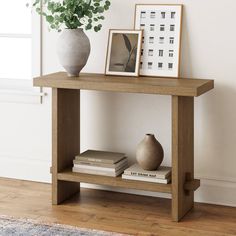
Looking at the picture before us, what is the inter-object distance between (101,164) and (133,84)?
0.57 metres

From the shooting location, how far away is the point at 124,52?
3822mm

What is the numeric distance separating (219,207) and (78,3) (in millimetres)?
1484

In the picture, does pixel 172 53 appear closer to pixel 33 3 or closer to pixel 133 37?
pixel 133 37

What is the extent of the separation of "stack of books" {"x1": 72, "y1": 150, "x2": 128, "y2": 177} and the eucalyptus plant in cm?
78

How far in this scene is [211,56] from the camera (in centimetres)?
370

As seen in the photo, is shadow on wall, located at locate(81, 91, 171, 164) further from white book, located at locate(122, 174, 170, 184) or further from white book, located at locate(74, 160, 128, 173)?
white book, located at locate(122, 174, 170, 184)

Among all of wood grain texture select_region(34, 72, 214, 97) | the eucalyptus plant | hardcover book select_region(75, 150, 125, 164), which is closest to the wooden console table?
wood grain texture select_region(34, 72, 214, 97)

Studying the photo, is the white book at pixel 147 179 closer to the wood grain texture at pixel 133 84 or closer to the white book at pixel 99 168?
the white book at pixel 99 168

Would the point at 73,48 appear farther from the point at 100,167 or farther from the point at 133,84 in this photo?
the point at 100,167

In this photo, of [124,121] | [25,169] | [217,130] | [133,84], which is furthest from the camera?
[25,169]

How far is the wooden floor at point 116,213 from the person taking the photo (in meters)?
3.38

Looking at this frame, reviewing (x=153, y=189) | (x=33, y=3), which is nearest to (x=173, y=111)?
(x=153, y=189)

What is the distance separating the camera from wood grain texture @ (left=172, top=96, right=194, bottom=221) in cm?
340

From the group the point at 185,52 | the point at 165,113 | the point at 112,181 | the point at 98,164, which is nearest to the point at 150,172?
the point at 112,181
